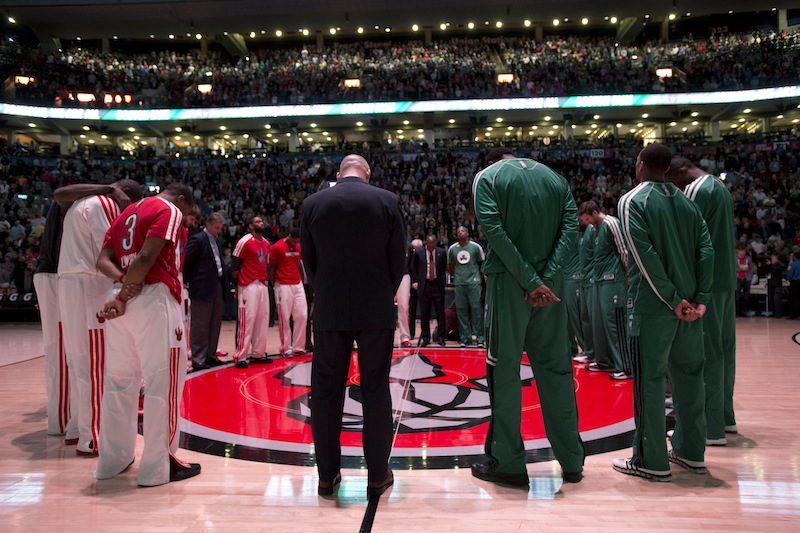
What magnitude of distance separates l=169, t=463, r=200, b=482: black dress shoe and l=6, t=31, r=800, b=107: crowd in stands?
26759 millimetres

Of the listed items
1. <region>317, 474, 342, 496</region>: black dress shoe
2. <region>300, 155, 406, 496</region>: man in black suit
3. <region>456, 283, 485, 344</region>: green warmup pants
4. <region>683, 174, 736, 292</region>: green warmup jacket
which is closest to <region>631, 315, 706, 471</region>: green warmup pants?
<region>683, 174, 736, 292</region>: green warmup jacket

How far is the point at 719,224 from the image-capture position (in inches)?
163

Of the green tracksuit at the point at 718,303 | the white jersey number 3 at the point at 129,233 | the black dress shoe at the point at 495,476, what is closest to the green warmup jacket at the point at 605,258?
the green tracksuit at the point at 718,303

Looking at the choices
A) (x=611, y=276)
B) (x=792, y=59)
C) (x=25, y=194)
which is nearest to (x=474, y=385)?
(x=611, y=276)

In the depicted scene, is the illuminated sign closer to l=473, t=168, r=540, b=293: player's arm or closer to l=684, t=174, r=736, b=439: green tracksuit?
l=684, t=174, r=736, b=439: green tracksuit

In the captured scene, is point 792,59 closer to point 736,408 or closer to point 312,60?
point 312,60

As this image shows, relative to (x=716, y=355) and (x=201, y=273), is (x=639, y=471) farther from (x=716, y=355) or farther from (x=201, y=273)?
(x=201, y=273)

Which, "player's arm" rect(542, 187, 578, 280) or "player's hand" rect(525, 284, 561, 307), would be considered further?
"player's arm" rect(542, 187, 578, 280)

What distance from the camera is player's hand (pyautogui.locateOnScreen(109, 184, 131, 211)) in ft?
13.9

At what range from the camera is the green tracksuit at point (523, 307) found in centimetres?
336

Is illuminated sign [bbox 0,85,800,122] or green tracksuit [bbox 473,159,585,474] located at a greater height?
illuminated sign [bbox 0,85,800,122]

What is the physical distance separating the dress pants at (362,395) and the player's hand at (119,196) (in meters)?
1.97

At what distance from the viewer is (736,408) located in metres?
5.19

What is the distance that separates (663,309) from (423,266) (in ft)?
20.5
